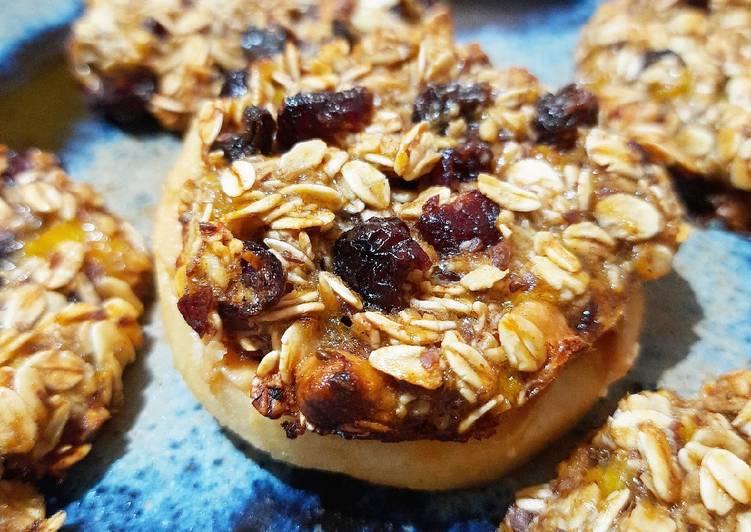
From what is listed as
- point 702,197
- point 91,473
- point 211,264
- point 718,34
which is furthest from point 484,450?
point 718,34

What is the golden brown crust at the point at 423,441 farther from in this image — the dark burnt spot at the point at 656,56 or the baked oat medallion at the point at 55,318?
the dark burnt spot at the point at 656,56

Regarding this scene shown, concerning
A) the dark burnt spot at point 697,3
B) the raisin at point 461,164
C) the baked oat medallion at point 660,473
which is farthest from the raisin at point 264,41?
the baked oat medallion at point 660,473

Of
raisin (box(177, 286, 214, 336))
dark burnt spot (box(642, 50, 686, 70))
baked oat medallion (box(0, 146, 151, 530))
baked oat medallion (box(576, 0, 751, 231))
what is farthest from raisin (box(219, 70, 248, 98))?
dark burnt spot (box(642, 50, 686, 70))

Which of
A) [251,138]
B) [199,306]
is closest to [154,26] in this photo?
[251,138]

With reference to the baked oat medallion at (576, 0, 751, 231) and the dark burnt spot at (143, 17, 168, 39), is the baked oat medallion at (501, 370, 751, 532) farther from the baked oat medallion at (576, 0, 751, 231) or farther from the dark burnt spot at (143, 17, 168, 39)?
the dark burnt spot at (143, 17, 168, 39)

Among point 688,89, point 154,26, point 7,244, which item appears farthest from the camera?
point 154,26

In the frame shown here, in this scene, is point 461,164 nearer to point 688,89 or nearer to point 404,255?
point 404,255
